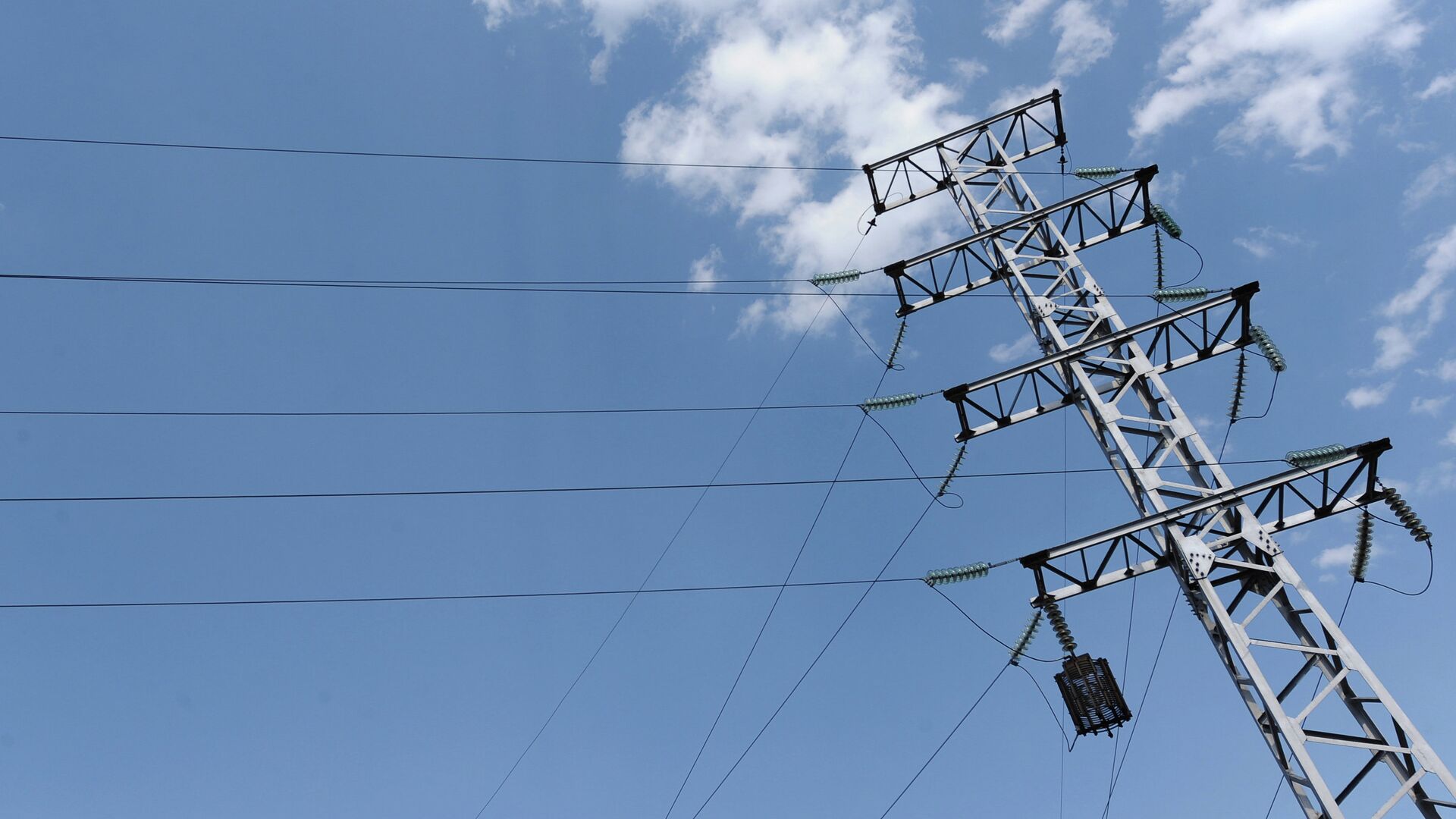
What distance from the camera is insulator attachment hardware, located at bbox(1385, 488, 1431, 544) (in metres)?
10.4

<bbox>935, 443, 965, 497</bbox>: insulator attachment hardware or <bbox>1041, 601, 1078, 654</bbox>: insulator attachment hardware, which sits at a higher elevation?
<bbox>935, 443, 965, 497</bbox>: insulator attachment hardware

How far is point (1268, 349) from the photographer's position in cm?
1255

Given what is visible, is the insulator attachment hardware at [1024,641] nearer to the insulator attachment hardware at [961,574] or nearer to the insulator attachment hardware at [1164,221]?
the insulator attachment hardware at [961,574]

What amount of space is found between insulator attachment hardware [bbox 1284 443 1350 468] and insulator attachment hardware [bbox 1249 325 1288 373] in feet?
7.51

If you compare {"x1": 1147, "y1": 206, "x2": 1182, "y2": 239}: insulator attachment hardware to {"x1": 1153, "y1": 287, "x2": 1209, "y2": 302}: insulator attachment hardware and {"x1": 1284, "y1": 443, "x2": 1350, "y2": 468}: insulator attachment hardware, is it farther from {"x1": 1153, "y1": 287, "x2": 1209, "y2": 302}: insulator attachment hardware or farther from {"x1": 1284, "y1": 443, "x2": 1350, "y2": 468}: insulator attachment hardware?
{"x1": 1284, "y1": 443, "x2": 1350, "y2": 468}: insulator attachment hardware

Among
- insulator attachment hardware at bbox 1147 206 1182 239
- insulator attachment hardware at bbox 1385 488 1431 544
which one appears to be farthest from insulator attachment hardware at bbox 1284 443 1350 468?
insulator attachment hardware at bbox 1147 206 1182 239

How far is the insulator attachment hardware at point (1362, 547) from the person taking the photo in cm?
1070

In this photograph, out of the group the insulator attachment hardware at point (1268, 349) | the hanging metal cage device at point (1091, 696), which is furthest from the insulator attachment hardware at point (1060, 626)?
the insulator attachment hardware at point (1268, 349)

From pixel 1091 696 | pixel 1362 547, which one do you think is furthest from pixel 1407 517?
pixel 1091 696

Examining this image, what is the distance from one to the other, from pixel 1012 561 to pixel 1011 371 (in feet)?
8.63

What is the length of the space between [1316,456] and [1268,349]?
8.33ft

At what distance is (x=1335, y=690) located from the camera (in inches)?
367

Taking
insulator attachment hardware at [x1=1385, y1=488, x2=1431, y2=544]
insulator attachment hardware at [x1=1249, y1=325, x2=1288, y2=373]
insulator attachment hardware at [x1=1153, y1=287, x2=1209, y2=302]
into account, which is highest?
insulator attachment hardware at [x1=1153, y1=287, x2=1209, y2=302]

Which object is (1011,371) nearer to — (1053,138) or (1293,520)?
(1293,520)
